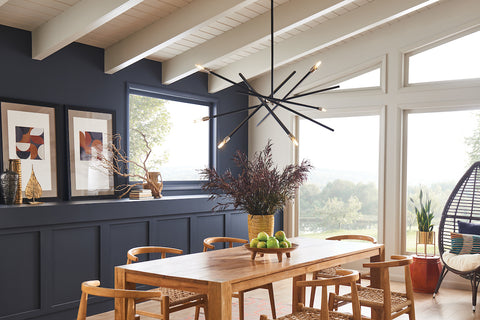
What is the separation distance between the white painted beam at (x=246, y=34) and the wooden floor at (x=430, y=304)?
2509 millimetres

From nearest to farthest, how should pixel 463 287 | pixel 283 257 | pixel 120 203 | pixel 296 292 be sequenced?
pixel 283 257
pixel 296 292
pixel 120 203
pixel 463 287

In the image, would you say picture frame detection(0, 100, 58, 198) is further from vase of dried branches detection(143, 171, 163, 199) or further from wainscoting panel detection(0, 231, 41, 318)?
vase of dried branches detection(143, 171, 163, 199)

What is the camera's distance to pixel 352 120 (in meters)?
6.68

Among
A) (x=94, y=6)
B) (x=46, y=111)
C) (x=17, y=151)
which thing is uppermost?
(x=94, y=6)

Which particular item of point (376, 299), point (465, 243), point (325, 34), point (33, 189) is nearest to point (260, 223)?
point (376, 299)

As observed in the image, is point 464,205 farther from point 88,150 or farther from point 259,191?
point 88,150

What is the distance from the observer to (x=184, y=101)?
6.41 m

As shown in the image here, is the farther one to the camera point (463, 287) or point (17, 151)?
point (463, 287)

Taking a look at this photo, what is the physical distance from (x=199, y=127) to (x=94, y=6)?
2638mm

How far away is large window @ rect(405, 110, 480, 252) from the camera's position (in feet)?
19.5

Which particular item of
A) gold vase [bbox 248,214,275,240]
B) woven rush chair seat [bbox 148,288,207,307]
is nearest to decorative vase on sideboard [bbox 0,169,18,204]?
woven rush chair seat [bbox 148,288,207,307]

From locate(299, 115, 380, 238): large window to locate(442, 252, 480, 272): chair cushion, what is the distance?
127 cm

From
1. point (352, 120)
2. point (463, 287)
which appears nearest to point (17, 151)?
point (352, 120)

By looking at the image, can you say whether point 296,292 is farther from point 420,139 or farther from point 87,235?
point 420,139
